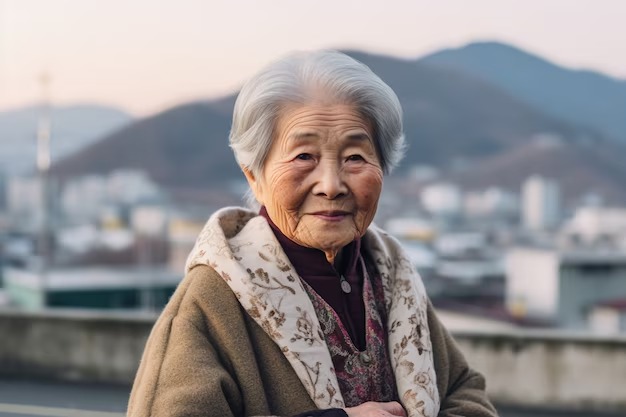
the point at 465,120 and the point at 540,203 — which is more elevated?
the point at 465,120

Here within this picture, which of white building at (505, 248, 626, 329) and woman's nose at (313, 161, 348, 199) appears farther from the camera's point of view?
white building at (505, 248, 626, 329)

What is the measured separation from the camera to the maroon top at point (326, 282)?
144 centimetres

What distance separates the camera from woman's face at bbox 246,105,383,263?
1.37 metres

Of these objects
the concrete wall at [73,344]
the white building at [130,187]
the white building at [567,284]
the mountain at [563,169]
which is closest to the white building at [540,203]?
the mountain at [563,169]

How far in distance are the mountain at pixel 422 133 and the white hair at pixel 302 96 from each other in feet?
158

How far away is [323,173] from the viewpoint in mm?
1364

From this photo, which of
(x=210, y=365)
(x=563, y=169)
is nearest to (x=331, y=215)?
(x=210, y=365)

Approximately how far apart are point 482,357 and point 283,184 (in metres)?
5.26

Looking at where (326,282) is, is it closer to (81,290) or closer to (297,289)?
(297,289)

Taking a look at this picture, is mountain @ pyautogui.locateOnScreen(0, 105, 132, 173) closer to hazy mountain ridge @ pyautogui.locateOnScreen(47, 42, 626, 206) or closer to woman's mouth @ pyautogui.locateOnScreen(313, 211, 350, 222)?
hazy mountain ridge @ pyautogui.locateOnScreen(47, 42, 626, 206)

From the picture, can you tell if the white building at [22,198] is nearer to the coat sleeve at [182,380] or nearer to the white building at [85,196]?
the white building at [85,196]

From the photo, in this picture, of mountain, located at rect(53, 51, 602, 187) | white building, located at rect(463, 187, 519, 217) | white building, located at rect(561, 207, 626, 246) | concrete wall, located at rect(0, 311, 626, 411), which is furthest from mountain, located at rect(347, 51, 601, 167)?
concrete wall, located at rect(0, 311, 626, 411)

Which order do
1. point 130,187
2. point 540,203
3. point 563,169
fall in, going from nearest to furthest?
point 563,169
point 540,203
point 130,187

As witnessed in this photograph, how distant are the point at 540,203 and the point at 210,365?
58410 mm
